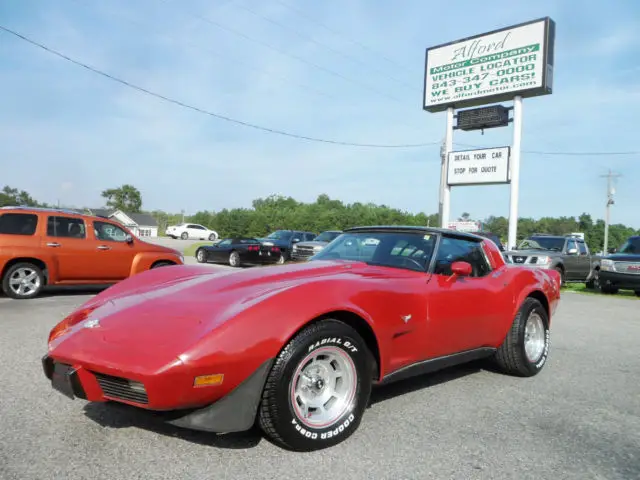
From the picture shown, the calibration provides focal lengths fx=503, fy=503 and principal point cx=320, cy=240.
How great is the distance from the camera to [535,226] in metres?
115

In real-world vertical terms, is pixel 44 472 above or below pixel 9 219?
below

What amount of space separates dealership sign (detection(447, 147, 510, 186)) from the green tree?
111 m

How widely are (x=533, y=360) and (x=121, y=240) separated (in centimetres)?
796

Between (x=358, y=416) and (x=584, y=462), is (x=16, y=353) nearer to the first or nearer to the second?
(x=358, y=416)

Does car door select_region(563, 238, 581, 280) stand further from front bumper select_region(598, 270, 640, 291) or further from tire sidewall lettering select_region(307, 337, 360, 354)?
tire sidewall lettering select_region(307, 337, 360, 354)

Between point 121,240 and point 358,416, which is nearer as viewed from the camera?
point 358,416

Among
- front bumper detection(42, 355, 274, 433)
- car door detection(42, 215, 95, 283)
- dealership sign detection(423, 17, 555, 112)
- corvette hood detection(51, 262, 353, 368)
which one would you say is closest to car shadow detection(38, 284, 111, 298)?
car door detection(42, 215, 95, 283)

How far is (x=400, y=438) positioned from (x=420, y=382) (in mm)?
1328

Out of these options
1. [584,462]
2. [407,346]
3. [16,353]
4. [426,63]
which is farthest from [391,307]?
[426,63]

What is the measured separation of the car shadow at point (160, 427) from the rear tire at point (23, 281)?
6.52m

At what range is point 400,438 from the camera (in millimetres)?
3023

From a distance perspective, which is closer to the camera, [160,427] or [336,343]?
[336,343]

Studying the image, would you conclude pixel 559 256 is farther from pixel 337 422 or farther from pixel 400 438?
pixel 337 422

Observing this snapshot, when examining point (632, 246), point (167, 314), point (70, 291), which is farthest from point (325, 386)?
point (632, 246)
